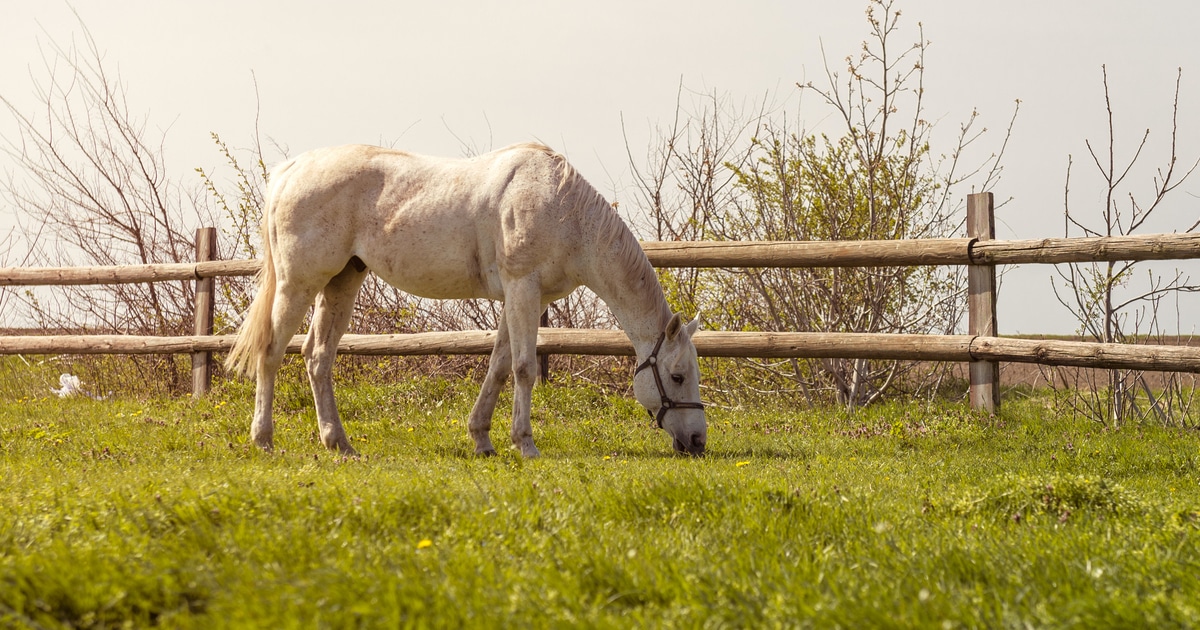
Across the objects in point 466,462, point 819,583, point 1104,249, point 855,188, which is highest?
point 855,188

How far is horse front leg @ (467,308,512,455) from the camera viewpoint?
6.29 m

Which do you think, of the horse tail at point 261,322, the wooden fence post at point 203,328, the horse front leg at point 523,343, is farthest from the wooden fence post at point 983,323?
the wooden fence post at point 203,328

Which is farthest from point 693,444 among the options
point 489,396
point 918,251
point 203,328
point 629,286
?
point 203,328

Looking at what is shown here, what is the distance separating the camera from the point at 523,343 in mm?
6020

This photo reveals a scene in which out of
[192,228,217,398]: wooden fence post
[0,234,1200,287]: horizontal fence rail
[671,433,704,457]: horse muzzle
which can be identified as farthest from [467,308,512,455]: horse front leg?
[192,228,217,398]: wooden fence post

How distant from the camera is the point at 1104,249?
7105 mm

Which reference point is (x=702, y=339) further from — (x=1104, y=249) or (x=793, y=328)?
(x=1104, y=249)

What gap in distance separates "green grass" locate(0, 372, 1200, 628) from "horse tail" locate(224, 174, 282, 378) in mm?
1236

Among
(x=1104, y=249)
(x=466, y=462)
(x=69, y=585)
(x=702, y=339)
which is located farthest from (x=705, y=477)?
(x=1104, y=249)

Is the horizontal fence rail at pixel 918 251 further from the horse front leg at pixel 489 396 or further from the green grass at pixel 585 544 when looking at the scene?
the horse front leg at pixel 489 396

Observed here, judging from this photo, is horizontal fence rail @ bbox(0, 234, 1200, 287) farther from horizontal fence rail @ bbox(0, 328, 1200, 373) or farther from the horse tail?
the horse tail

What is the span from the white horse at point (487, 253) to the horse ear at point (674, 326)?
0.04 feet

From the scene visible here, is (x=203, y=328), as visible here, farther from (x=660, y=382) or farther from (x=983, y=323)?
(x=983, y=323)

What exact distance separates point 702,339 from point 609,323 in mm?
1953
